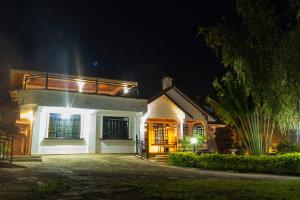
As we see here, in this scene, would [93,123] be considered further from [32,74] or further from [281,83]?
[281,83]

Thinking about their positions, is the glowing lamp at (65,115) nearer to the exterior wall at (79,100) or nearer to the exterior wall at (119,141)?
the exterior wall at (79,100)

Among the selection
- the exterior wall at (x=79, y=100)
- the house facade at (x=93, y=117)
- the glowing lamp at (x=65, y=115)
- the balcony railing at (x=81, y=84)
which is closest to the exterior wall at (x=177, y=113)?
the house facade at (x=93, y=117)

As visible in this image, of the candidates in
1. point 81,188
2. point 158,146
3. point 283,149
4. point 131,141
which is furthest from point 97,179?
point 283,149

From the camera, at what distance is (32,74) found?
22281 mm

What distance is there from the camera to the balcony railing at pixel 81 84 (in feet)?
75.2

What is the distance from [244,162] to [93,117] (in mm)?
10738

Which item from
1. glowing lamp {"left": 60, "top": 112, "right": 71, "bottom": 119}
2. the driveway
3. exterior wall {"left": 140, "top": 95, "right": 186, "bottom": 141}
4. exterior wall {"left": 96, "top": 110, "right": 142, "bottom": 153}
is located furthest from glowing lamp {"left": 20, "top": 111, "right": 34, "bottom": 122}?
exterior wall {"left": 140, "top": 95, "right": 186, "bottom": 141}

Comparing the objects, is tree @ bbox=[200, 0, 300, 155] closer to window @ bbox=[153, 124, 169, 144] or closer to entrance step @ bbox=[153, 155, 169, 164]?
entrance step @ bbox=[153, 155, 169, 164]

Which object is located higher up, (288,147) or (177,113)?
(177,113)

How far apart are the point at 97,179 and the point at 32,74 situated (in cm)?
1221

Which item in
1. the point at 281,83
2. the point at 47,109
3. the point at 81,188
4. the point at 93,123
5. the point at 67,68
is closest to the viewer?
the point at 81,188

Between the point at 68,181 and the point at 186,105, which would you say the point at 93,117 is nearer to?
the point at 186,105

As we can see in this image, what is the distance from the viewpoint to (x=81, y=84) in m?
24.1

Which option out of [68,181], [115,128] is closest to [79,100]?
[115,128]
